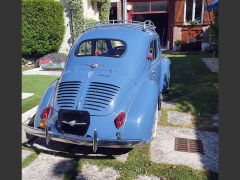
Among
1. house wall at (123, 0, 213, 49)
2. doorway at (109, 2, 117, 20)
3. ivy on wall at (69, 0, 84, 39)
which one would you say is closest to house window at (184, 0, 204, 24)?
house wall at (123, 0, 213, 49)

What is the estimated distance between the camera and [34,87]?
28.4ft

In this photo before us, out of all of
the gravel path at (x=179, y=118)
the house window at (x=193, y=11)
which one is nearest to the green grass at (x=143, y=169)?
the gravel path at (x=179, y=118)

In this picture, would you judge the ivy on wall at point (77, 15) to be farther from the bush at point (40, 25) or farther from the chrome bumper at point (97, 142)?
the chrome bumper at point (97, 142)

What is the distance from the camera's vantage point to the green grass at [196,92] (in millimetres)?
6391

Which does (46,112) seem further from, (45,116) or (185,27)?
(185,27)

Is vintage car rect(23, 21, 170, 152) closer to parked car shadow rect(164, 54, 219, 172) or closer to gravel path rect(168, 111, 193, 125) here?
parked car shadow rect(164, 54, 219, 172)

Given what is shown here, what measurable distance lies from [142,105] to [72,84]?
1268mm

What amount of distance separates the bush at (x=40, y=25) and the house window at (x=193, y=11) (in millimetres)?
9334

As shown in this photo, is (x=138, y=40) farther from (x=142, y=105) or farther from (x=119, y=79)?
(x=142, y=105)

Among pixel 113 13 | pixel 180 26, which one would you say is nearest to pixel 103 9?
pixel 113 13

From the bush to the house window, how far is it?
933 cm

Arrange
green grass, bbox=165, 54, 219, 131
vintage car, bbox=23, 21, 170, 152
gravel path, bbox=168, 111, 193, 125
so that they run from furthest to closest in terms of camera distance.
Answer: green grass, bbox=165, 54, 219, 131 < gravel path, bbox=168, 111, 193, 125 < vintage car, bbox=23, 21, 170, 152

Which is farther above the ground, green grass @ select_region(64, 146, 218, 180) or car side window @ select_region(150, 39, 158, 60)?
car side window @ select_region(150, 39, 158, 60)

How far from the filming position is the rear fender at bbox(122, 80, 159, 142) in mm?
4227
